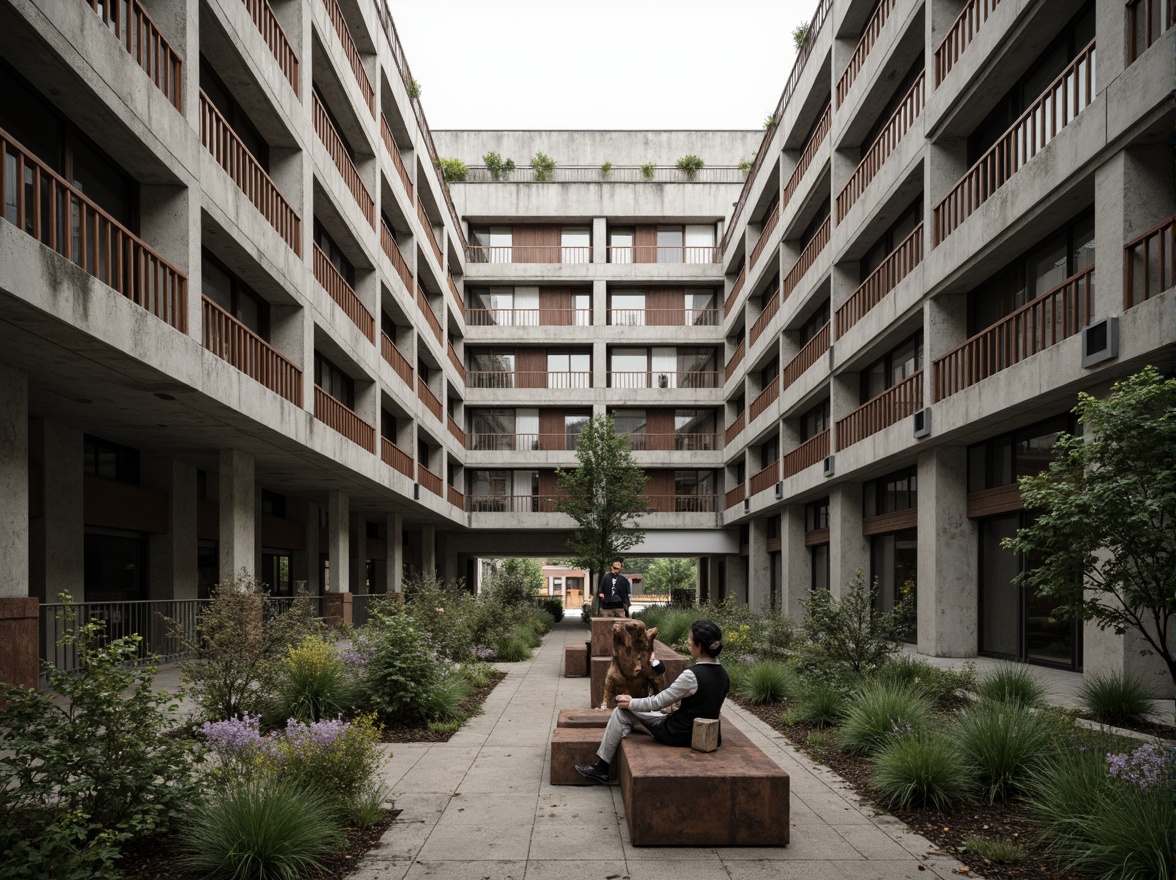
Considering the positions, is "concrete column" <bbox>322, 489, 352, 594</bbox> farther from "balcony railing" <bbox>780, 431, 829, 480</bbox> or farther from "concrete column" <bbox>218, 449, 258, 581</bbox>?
"balcony railing" <bbox>780, 431, 829, 480</bbox>

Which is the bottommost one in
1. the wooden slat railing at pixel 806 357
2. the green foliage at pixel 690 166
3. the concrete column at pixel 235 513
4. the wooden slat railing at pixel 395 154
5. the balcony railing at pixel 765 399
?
the concrete column at pixel 235 513

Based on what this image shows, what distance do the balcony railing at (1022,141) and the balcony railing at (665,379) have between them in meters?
25.3

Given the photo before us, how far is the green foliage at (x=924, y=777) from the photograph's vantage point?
7078 mm

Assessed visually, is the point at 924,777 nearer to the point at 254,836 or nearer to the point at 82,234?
the point at 254,836

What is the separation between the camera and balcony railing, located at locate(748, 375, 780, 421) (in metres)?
32.1

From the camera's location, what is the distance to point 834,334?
24766 mm

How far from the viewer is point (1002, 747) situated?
7.34m

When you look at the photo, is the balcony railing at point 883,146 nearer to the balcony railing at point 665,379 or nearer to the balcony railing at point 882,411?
the balcony railing at point 882,411

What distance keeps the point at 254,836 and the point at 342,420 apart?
1693 cm

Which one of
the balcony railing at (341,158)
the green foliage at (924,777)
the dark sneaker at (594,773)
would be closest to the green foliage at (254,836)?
the dark sneaker at (594,773)

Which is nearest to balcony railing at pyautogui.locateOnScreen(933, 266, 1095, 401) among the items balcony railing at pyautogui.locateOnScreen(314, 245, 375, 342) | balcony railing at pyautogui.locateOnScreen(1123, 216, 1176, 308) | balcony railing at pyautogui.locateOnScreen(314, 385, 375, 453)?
balcony railing at pyautogui.locateOnScreen(1123, 216, 1176, 308)

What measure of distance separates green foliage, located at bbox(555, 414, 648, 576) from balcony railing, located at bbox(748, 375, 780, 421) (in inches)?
220

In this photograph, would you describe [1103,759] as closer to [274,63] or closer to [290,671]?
[290,671]

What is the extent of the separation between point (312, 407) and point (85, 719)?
13687 millimetres
